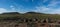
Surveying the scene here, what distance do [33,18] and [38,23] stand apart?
0.12 metres

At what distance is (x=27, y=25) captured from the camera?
6.61 feet

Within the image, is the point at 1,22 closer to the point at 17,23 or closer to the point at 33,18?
the point at 17,23

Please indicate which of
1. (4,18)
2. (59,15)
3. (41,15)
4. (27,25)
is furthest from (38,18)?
(4,18)

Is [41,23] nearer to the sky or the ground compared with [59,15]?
nearer to the ground

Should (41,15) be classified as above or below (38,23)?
above

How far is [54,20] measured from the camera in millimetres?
1992

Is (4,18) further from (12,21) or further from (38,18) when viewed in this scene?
(38,18)

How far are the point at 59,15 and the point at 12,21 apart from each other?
82cm

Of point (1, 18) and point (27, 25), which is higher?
point (1, 18)

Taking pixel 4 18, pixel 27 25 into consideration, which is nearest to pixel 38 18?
pixel 27 25

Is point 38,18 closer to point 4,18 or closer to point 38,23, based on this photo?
point 38,23

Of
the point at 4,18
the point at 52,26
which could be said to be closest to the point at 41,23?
the point at 52,26

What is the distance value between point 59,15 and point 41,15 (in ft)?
1.02

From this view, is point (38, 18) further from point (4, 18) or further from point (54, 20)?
point (4, 18)
